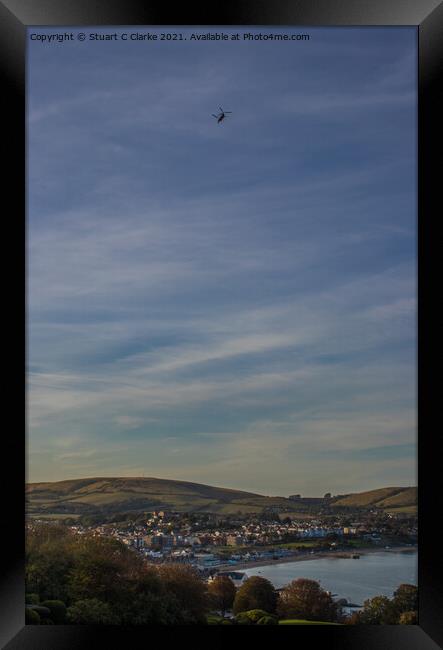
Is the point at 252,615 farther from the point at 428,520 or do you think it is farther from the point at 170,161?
the point at 170,161

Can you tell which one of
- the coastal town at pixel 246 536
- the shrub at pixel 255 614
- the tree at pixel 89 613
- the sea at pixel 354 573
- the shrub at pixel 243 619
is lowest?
the shrub at pixel 243 619

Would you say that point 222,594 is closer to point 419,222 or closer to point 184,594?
point 184,594

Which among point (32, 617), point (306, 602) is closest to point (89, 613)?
point (32, 617)

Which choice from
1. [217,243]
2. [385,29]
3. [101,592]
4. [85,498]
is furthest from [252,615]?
[385,29]

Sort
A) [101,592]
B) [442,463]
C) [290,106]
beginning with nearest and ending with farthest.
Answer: [442,463] → [101,592] → [290,106]

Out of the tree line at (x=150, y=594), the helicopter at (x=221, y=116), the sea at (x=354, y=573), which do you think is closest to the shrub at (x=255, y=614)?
the tree line at (x=150, y=594)

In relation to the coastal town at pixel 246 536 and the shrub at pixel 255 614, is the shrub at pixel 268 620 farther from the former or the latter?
the coastal town at pixel 246 536
